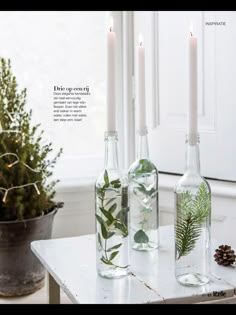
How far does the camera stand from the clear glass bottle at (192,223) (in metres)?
0.93

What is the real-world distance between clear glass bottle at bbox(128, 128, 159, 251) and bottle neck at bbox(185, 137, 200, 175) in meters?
0.19

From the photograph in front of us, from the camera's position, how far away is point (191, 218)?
927 millimetres

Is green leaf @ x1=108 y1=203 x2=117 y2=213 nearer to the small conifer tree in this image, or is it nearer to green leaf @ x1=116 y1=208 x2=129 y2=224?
green leaf @ x1=116 y1=208 x2=129 y2=224

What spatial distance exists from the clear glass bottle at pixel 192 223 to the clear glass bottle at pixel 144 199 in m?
0.19

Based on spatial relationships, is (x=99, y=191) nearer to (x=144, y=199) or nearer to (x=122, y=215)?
(x=122, y=215)

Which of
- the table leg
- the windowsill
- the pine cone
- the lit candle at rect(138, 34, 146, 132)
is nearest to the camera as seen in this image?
the pine cone

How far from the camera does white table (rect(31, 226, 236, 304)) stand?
88 cm

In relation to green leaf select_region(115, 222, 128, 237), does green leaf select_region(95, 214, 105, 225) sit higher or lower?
higher

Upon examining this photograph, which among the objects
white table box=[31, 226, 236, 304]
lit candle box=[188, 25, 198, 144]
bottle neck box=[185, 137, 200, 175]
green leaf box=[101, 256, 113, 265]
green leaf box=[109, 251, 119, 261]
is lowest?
white table box=[31, 226, 236, 304]

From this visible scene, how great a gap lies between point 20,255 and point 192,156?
2.94ft

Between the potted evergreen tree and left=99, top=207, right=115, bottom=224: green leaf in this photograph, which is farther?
the potted evergreen tree

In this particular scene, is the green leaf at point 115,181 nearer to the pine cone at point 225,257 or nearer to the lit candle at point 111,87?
the lit candle at point 111,87

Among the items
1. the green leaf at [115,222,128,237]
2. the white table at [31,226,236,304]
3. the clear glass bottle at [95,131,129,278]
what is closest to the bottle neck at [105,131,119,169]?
the clear glass bottle at [95,131,129,278]
